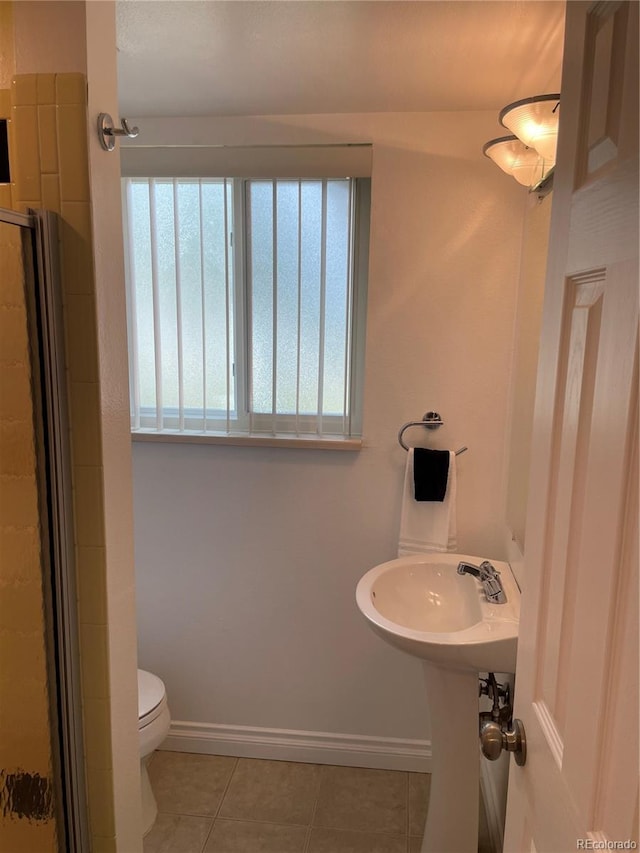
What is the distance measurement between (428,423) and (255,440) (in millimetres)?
620

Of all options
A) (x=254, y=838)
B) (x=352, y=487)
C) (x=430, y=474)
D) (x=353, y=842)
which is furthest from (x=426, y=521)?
(x=254, y=838)

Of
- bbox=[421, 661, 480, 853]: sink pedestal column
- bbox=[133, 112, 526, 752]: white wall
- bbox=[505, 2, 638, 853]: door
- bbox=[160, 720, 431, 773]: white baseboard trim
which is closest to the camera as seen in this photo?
bbox=[505, 2, 638, 853]: door

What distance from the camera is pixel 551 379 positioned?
853mm

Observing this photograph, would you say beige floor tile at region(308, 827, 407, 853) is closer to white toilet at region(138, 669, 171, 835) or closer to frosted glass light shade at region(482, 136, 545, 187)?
white toilet at region(138, 669, 171, 835)

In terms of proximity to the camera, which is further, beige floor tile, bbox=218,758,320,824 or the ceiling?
beige floor tile, bbox=218,758,320,824

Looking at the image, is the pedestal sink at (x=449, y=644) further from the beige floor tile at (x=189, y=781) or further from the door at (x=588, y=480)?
the beige floor tile at (x=189, y=781)

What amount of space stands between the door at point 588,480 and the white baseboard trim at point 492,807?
3.77 ft

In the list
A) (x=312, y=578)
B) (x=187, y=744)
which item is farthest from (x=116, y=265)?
(x=187, y=744)

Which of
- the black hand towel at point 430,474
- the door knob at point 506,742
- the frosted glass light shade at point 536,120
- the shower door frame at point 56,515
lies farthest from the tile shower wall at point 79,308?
the black hand towel at point 430,474

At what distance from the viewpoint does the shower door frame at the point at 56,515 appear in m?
1.04

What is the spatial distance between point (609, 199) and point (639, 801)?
1.98ft

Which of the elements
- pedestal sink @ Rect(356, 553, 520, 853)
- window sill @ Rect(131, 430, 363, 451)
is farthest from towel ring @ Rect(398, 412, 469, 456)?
pedestal sink @ Rect(356, 553, 520, 853)

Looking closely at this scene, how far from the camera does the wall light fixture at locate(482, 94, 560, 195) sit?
1351 mm

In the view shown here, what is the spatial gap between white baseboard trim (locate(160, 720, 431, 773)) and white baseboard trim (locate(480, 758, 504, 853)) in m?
0.23
